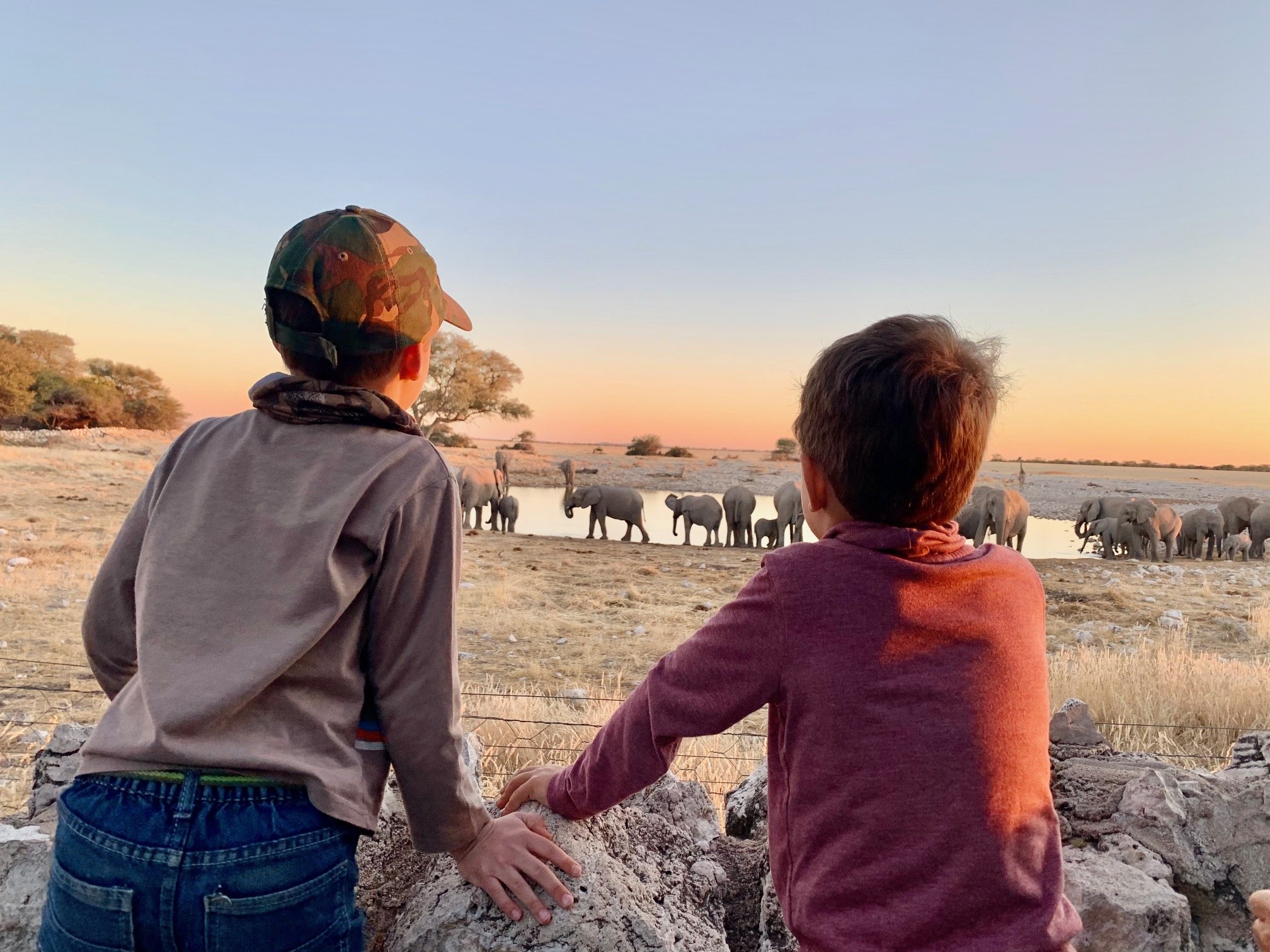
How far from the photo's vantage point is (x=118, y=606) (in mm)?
1687

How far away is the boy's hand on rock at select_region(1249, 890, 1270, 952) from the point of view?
1.61 meters

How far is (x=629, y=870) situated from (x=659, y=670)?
0.62 m

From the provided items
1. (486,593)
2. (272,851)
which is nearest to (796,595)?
(272,851)

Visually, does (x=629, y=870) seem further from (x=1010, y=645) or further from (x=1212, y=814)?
(x=1212, y=814)

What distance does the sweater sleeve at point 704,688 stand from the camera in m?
1.41

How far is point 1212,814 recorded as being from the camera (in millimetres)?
2316

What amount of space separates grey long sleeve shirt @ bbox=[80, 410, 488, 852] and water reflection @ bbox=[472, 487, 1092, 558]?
69.6ft

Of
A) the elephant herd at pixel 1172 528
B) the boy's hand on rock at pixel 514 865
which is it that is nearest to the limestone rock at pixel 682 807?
the boy's hand on rock at pixel 514 865

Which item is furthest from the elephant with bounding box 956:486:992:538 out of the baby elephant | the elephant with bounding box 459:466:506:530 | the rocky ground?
the rocky ground

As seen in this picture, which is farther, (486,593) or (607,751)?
(486,593)

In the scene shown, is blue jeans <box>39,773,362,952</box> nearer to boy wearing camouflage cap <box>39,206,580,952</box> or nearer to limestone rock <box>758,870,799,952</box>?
boy wearing camouflage cap <box>39,206,580,952</box>

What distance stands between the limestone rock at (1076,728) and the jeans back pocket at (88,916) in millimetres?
2456

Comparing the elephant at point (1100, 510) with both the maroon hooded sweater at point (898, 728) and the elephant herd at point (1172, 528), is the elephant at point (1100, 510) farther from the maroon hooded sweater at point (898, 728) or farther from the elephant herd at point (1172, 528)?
the maroon hooded sweater at point (898, 728)

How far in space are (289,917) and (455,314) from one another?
1.19m
